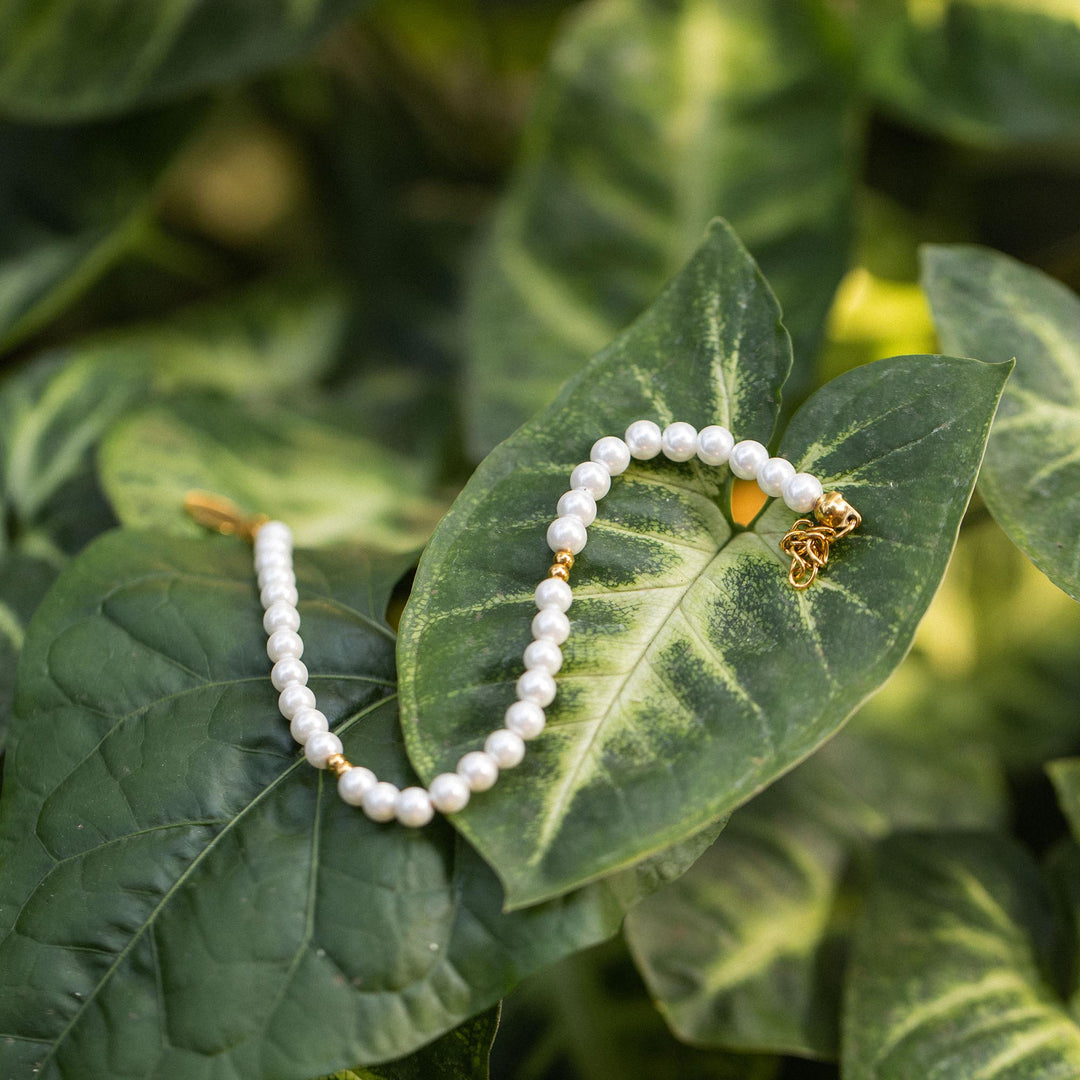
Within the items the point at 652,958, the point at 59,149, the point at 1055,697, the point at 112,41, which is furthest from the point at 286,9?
the point at 1055,697

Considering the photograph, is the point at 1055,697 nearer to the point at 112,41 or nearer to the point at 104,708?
the point at 104,708

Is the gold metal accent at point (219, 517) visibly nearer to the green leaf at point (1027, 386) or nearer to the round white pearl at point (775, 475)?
the round white pearl at point (775, 475)

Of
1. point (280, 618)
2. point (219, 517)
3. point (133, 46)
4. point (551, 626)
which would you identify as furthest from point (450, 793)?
point (133, 46)

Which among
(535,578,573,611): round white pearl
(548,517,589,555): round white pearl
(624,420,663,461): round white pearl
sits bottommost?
(535,578,573,611): round white pearl

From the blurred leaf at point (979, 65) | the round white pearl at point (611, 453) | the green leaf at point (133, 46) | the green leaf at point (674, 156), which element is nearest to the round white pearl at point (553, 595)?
the round white pearl at point (611, 453)

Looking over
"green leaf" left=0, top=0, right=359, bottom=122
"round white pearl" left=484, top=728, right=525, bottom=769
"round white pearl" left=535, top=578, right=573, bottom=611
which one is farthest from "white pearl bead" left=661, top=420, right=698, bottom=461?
"green leaf" left=0, top=0, right=359, bottom=122

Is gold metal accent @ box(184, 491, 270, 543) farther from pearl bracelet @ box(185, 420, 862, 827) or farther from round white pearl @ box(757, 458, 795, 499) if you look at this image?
round white pearl @ box(757, 458, 795, 499)

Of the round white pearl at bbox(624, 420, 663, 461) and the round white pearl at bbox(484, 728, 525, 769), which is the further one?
the round white pearl at bbox(624, 420, 663, 461)
